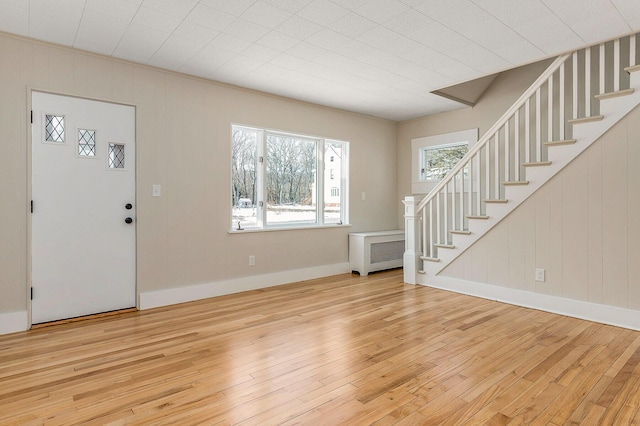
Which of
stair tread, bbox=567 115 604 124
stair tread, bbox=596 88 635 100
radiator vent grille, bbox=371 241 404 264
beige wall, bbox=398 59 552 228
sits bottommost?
radiator vent grille, bbox=371 241 404 264

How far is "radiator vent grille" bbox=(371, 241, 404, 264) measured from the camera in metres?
5.42

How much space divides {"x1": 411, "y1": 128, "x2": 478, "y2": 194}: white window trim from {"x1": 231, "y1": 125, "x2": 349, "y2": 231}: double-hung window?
4.05ft

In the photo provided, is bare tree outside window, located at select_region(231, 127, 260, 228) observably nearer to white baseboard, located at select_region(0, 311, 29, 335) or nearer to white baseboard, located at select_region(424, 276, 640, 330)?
white baseboard, located at select_region(0, 311, 29, 335)

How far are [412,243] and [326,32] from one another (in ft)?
9.40

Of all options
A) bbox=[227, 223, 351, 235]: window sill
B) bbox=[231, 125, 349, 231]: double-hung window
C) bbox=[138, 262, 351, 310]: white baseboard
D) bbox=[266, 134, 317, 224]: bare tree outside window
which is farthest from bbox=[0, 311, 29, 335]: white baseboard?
bbox=[266, 134, 317, 224]: bare tree outside window

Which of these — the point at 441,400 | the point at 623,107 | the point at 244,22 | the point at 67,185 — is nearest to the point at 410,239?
the point at 623,107

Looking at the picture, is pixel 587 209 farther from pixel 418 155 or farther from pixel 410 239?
pixel 418 155

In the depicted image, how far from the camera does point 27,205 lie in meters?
3.07

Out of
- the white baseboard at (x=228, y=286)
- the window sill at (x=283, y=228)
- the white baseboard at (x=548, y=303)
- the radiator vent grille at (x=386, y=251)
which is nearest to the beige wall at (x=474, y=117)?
the radiator vent grille at (x=386, y=251)

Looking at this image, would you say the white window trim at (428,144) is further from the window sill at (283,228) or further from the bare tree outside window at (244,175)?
the bare tree outside window at (244,175)

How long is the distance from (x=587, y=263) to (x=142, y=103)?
4556 mm

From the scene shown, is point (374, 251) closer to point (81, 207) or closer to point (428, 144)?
point (428, 144)

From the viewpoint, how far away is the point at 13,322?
300 cm

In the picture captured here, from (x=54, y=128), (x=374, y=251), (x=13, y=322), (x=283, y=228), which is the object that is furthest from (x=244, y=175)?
(x=13, y=322)
